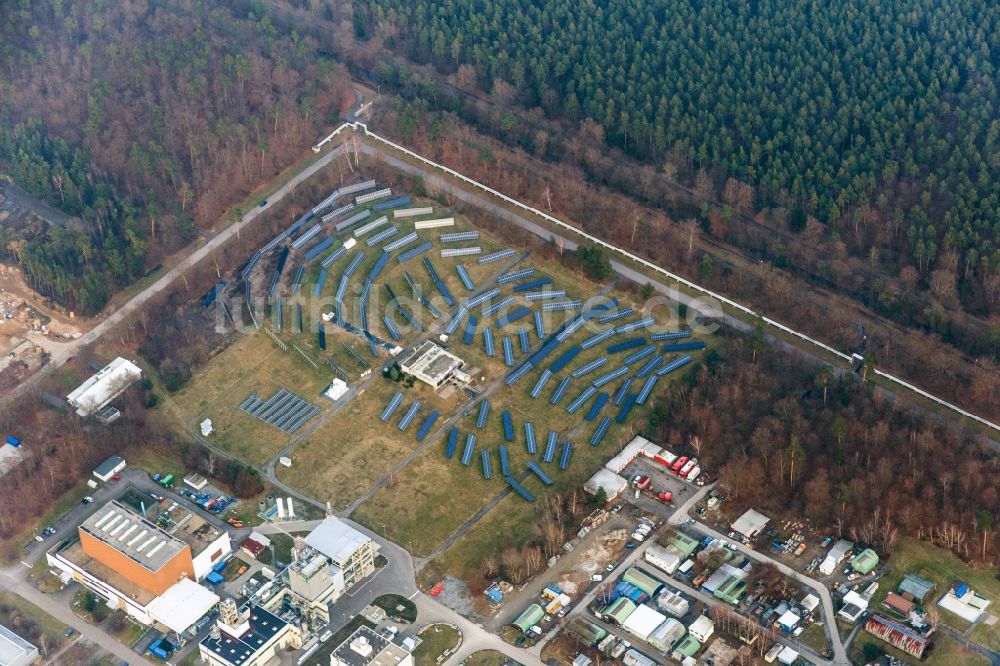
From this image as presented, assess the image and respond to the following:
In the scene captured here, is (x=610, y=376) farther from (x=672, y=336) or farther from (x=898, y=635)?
(x=898, y=635)

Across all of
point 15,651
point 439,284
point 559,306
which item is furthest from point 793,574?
point 15,651

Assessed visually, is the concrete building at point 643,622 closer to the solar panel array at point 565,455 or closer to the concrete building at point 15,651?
the solar panel array at point 565,455

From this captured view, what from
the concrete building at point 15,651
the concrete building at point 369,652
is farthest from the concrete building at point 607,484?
the concrete building at point 15,651

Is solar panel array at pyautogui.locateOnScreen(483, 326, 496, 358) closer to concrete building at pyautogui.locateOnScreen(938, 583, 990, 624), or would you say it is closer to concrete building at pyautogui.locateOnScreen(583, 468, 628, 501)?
concrete building at pyautogui.locateOnScreen(583, 468, 628, 501)

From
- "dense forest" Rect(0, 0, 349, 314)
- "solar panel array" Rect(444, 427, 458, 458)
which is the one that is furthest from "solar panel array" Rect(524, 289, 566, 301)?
"dense forest" Rect(0, 0, 349, 314)

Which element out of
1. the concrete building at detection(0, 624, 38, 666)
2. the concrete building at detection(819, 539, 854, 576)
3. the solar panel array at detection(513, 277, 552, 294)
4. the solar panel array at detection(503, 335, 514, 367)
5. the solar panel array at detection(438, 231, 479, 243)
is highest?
the solar panel array at detection(438, 231, 479, 243)

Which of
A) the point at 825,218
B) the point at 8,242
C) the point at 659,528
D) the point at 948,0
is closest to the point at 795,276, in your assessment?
the point at 825,218

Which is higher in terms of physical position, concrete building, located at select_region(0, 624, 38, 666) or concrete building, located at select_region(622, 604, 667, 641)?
concrete building, located at select_region(622, 604, 667, 641)
